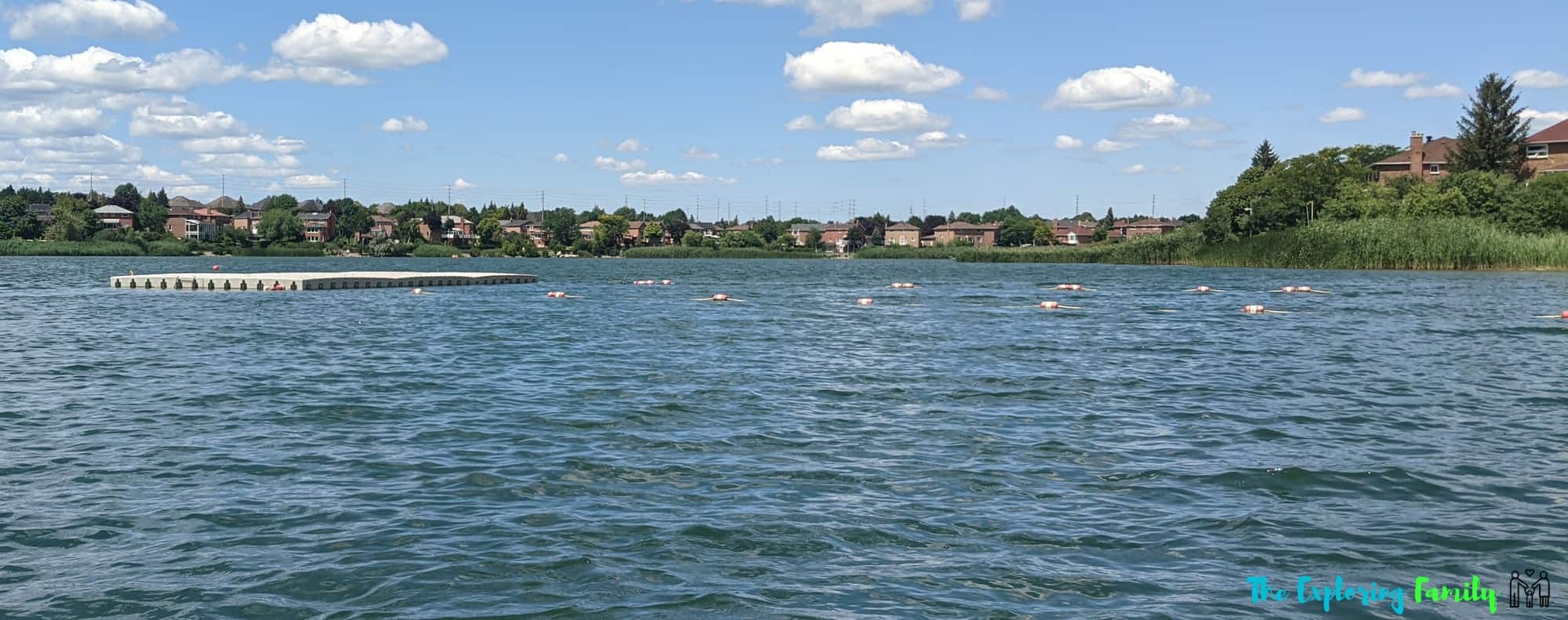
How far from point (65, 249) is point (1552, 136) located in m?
198

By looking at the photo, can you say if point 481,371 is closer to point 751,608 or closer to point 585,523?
point 585,523

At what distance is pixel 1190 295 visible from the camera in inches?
2756

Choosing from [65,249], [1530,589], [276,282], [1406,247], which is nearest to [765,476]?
[1530,589]

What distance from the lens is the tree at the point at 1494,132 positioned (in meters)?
131

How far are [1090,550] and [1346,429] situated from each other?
10.5 m

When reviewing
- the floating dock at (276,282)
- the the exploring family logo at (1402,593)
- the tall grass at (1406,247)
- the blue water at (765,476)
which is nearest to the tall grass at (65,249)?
the floating dock at (276,282)

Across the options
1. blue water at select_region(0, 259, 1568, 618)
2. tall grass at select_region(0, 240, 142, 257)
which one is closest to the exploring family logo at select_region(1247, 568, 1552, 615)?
blue water at select_region(0, 259, 1568, 618)

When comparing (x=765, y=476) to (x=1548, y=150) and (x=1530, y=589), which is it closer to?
(x=1530, y=589)

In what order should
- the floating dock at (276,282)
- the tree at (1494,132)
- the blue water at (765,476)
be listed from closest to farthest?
the blue water at (765,476), the floating dock at (276,282), the tree at (1494,132)

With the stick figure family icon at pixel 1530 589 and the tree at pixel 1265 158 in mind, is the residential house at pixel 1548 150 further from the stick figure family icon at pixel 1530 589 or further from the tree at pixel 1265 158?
the stick figure family icon at pixel 1530 589

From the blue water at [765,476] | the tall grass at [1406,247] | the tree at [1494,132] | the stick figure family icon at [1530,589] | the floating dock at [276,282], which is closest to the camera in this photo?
the stick figure family icon at [1530,589]

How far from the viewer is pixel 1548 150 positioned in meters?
135

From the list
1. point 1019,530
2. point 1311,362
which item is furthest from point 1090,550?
point 1311,362

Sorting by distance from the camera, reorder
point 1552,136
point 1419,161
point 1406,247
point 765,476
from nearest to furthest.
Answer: point 765,476 < point 1406,247 < point 1552,136 < point 1419,161
